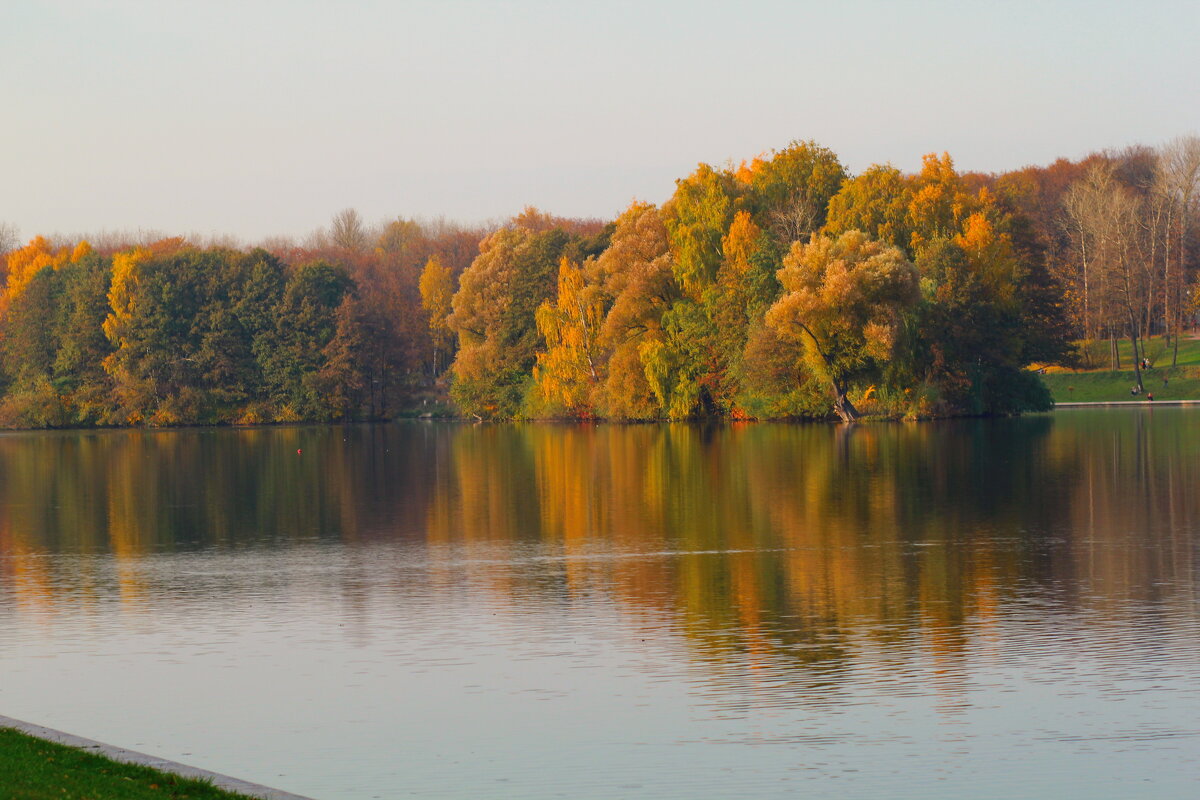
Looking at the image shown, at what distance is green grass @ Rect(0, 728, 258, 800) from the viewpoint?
25.6 feet

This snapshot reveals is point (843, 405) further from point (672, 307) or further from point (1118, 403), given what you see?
point (1118, 403)

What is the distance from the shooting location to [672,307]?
76562mm

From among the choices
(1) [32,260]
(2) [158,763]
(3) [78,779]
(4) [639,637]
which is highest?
(1) [32,260]

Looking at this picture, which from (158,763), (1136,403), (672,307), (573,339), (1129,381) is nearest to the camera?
(158,763)

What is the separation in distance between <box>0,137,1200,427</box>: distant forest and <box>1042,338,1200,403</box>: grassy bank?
2523 mm

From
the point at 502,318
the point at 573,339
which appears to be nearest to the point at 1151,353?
the point at 573,339

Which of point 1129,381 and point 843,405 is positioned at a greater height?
point 1129,381

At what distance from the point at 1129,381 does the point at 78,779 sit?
86370 millimetres

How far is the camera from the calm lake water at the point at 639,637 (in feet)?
33.3

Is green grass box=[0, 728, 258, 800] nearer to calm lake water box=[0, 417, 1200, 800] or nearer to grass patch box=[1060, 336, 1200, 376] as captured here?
calm lake water box=[0, 417, 1200, 800]

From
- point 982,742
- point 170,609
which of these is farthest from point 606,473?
point 982,742

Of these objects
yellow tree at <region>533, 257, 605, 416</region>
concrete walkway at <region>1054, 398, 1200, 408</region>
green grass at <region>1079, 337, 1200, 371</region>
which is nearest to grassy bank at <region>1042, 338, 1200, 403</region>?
green grass at <region>1079, 337, 1200, 371</region>

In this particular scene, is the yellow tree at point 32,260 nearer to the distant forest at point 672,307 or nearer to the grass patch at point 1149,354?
the distant forest at point 672,307

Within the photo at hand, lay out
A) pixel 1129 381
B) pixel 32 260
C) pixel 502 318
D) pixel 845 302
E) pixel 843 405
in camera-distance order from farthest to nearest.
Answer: pixel 32 260, pixel 502 318, pixel 1129 381, pixel 843 405, pixel 845 302
